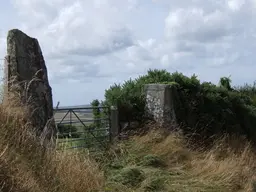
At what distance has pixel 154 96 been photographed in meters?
15.1

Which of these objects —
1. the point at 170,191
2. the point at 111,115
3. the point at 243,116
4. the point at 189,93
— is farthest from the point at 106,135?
the point at 243,116

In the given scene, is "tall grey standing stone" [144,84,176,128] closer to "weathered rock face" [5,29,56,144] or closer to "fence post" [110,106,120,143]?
"fence post" [110,106,120,143]

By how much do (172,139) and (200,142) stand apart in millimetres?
1785

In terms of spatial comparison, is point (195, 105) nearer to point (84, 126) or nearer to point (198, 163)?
point (198, 163)

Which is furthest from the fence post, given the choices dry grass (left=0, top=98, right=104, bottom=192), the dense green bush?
dry grass (left=0, top=98, right=104, bottom=192)

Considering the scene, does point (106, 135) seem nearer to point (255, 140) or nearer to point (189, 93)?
point (189, 93)

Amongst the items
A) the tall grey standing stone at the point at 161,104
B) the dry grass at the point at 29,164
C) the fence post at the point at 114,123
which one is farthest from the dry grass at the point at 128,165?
the tall grey standing stone at the point at 161,104

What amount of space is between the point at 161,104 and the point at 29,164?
830cm

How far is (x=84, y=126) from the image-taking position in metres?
12.3

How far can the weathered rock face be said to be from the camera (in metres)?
8.52

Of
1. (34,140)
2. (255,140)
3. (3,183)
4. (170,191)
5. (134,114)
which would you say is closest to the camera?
(3,183)

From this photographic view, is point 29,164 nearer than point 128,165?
Yes

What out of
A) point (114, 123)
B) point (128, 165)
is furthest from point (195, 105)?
point (128, 165)

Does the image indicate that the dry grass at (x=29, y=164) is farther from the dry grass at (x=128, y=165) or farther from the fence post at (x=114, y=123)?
the fence post at (x=114, y=123)
